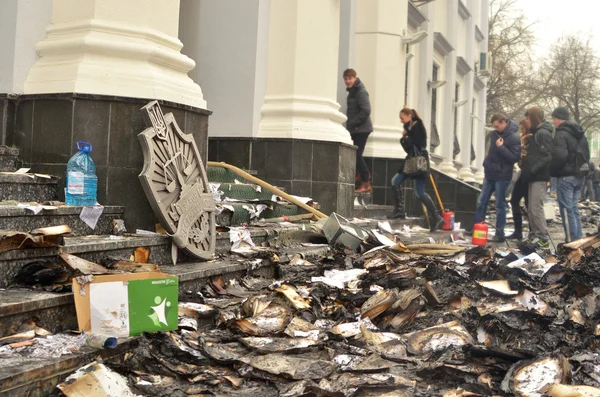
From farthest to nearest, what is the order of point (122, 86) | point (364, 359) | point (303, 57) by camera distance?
point (303, 57), point (122, 86), point (364, 359)

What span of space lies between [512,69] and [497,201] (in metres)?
28.7

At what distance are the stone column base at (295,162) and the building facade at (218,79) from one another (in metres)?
0.01

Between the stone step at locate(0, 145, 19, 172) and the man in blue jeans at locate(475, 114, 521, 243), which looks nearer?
the stone step at locate(0, 145, 19, 172)

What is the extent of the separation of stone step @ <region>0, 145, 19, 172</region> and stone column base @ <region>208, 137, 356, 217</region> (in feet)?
11.4

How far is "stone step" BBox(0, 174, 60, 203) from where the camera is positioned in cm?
449

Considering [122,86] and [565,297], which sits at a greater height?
[122,86]

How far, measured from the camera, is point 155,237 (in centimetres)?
482

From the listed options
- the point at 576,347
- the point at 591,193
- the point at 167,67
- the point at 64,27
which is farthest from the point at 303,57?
the point at 591,193

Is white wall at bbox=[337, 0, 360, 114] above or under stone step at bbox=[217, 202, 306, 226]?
above

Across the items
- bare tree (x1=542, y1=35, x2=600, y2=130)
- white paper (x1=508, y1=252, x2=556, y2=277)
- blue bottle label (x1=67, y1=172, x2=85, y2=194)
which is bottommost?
white paper (x1=508, y1=252, x2=556, y2=277)

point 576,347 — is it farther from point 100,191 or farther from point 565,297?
point 100,191

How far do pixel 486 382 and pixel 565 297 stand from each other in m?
1.94

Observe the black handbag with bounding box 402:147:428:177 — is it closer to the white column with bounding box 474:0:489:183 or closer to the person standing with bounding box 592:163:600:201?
the person standing with bounding box 592:163:600:201

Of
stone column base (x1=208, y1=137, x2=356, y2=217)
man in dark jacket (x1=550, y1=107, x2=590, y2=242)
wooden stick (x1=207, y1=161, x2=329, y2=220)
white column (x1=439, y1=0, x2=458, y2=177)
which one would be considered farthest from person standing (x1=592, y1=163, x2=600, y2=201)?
wooden stick (x1=207, y1=161, x2=329, y2=220)
